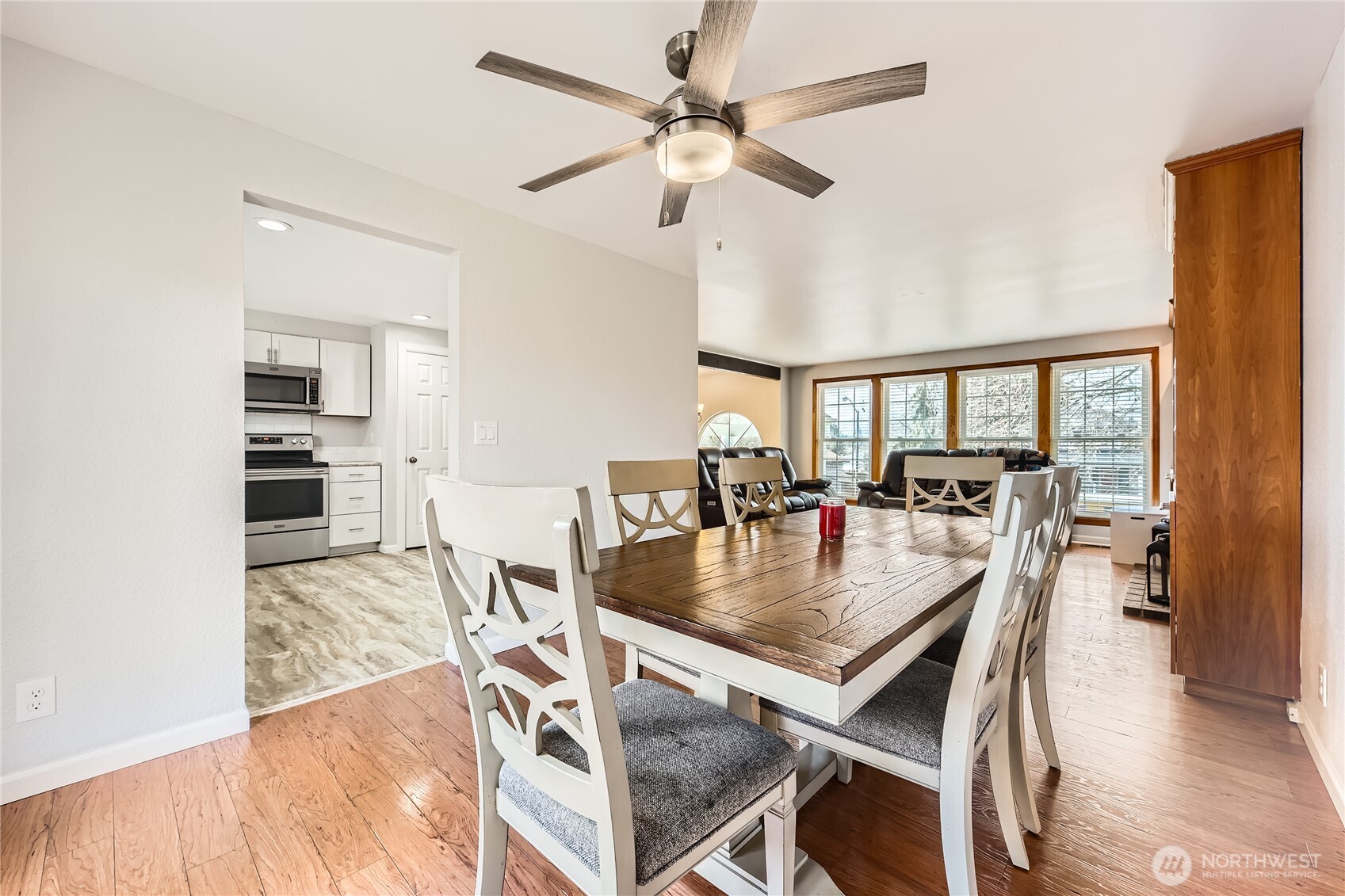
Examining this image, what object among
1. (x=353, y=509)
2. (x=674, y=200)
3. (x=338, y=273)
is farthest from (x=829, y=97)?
(x=353, y=509)

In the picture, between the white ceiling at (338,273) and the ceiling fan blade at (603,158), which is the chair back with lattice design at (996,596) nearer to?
the ceiling fan blade at (603,158)

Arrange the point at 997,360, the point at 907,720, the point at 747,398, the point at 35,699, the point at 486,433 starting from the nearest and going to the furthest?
1. the point at 907,720
2. the point at 35,699
3. the point at 486,433
4. the point at 997,360
5. the point at 747,398

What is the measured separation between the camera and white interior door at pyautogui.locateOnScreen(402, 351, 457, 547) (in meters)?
5.38

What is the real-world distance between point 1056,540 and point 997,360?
5.97 m

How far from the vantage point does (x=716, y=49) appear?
4.16 feet

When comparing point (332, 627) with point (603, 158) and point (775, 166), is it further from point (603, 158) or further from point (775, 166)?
point (775, 166)

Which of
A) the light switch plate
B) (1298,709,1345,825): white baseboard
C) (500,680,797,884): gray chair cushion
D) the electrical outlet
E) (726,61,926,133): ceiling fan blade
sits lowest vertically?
(1298,709,1345,825): white baseboard

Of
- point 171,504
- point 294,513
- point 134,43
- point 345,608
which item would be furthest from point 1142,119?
point 294,513

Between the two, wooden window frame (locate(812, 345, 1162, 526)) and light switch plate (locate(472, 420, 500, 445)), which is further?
wooden window frame (locate(812, 345, 1162, 526))

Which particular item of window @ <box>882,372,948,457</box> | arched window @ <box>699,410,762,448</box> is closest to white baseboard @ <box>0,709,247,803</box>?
window @ <box>882,372,948,457</box>

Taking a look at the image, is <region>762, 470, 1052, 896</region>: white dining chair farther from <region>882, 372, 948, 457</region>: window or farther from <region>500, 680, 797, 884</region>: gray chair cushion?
<region>882, 372, 948, 457</region>: window

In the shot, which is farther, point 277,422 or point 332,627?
point 277,422

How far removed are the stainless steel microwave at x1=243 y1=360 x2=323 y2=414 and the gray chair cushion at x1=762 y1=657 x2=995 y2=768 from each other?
204 inches
